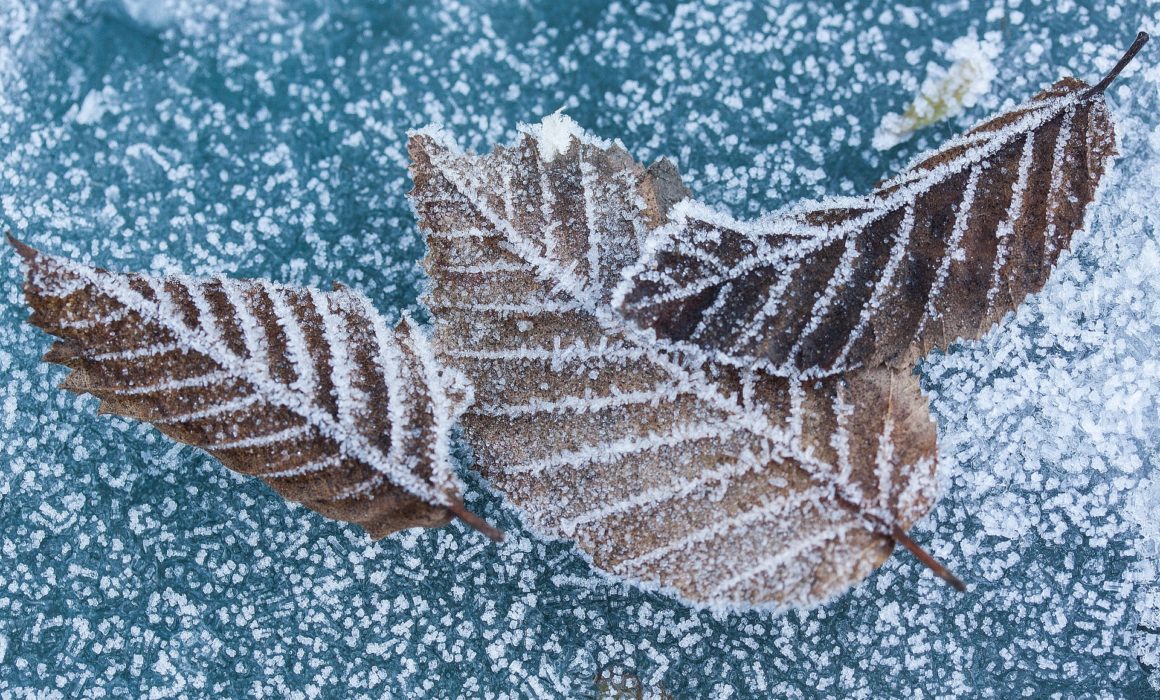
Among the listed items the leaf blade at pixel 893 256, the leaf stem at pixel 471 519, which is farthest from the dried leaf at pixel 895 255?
the leaf stem at pixel 471 519

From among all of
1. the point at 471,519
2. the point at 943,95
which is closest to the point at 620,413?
the point at 471,519

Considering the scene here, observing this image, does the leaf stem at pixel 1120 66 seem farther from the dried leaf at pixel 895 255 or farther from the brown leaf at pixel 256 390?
the brown leaf at pixel 256 390

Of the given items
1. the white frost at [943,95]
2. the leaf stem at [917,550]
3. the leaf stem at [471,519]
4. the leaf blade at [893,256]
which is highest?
the white frost at [943,95]

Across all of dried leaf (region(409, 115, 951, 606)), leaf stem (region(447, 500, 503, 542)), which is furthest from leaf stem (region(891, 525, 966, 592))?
leaf stem (region(447, 500, 503, 542))

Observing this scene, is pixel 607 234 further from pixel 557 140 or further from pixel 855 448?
pixel 855 448

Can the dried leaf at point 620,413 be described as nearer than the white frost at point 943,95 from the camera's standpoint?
Yes

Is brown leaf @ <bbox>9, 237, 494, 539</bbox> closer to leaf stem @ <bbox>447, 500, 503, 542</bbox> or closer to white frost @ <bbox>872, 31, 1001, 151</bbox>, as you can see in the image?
leaf stem @ <bbox>447, 500, 503, 542</bbox>
